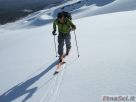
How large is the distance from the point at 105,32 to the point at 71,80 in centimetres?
697

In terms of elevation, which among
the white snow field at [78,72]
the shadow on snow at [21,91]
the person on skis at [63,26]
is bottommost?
the shadow on snow at [21,91]

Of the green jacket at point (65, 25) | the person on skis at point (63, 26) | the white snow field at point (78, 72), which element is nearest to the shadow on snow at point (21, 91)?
the white snow field at point (78, 72)

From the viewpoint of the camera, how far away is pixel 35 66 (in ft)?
37.6

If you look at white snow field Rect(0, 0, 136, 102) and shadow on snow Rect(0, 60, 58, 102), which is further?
shadow on snow Rect(0, 60, 58, 102)

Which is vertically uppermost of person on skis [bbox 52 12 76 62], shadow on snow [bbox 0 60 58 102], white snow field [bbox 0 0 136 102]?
person on skis [bbox 52 12 76 62]

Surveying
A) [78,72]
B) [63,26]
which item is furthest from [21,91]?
[63,26]

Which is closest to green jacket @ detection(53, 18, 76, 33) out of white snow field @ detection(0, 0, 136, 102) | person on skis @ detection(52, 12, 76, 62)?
person on skis @ detection(52, 12, 76, 62)

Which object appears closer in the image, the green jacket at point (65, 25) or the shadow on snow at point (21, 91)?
the shadow on snow at point (21, 91)

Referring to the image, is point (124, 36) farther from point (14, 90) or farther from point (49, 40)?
point (14, 90)

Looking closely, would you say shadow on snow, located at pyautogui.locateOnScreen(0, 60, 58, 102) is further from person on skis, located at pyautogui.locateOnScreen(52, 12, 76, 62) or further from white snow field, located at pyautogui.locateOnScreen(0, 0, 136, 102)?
person on skis, located at pyautogui.locateOnScreen(52, 12, 76, 62)

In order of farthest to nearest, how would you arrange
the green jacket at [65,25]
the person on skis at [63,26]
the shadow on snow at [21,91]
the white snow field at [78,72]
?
the green jacket at [65,25], the person on skis at [63,26], the shadow on snow at [21,91], the white snow field at [78,72]

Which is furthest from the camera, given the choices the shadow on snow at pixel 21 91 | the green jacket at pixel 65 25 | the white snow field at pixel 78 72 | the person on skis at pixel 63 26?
the green jacket at pixel 65 25

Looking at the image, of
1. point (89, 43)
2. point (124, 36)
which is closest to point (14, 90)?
point (89, 43)

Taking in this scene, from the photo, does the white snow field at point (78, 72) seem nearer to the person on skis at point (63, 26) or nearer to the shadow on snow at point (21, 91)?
the shadow on snow at point (21, 91)
